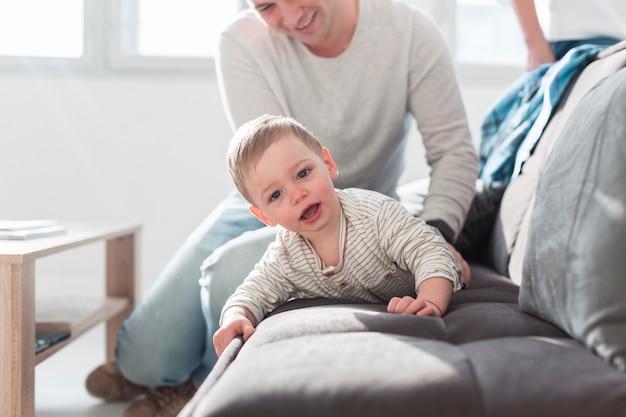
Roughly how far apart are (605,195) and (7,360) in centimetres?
106

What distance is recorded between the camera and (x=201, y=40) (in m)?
3.49

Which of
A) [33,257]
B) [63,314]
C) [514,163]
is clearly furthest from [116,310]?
[514,163]

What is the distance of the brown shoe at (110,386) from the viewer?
199 cm

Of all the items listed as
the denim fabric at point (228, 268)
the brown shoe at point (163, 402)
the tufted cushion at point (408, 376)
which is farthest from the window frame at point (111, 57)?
the tufted cushion at point (408, 376)

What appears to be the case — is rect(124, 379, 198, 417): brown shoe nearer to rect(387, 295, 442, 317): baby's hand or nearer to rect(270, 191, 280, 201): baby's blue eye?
rect(270, 191, 280, 201): baby's blue eye

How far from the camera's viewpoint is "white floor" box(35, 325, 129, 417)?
1.91 meters

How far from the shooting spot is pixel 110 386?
1988 millimetres

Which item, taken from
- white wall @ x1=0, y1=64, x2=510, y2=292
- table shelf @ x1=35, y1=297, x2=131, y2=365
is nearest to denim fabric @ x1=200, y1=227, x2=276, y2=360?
table shelf @ x1=35, y1=297, x2=131, y2=365

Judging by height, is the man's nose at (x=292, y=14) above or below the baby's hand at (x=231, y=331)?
above

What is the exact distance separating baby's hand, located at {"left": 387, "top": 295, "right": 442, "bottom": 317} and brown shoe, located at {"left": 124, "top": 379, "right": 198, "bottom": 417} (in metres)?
0.82

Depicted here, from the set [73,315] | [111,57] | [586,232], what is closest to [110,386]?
[73,315]

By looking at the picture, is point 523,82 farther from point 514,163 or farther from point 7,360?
point 7,360

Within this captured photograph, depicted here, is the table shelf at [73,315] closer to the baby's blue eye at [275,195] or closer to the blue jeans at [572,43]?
the baby's blue eye at [275,195]

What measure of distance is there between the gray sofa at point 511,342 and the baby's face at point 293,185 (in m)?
0.15
